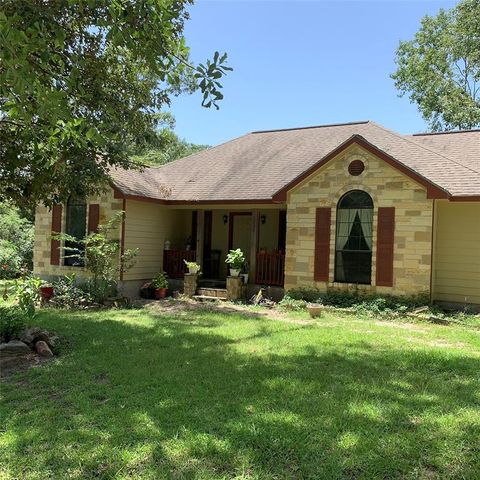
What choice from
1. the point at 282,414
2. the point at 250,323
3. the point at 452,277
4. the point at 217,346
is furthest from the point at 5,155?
the point at 452,277

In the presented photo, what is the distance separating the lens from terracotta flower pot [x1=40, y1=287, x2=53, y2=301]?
12.7 m

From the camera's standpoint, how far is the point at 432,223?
11.3 m

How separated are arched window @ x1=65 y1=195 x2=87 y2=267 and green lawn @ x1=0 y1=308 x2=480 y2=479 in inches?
278

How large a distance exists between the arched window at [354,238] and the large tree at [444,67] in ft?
60.5

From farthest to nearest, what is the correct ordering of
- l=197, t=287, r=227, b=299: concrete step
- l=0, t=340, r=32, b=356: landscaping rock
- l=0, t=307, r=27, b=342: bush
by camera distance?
l=197, t=287, r=227, b=299: concrete step < l=0, t=307, r=27, b=342: bush < l=0, t=340, r=32, b=356: landscaping rock

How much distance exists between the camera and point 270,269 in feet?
45.7

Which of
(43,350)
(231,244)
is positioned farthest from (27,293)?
(231,244)

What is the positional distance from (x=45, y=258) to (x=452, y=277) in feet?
38.9

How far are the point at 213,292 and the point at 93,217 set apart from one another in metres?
4.19

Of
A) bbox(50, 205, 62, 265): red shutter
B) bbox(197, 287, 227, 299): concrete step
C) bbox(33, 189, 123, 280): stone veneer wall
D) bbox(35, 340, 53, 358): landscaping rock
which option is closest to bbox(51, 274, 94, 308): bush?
bbox(33, 189, 123, 280): stone veneer wall

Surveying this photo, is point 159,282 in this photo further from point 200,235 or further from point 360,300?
point 360,300

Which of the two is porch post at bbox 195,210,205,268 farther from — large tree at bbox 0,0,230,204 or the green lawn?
the green lawn

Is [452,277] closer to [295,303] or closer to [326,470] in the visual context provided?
[295,303]

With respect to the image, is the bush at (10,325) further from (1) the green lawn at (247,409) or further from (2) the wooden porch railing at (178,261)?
(2) the wooden porch railing at (178,261)
